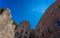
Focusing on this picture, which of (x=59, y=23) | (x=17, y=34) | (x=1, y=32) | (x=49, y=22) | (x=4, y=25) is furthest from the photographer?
(x=17, y=34)

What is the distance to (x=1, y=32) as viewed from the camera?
14.0 meters

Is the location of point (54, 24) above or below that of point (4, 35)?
above

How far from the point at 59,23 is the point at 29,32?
15.0 metres

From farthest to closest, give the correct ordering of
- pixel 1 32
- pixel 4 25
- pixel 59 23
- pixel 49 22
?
pixel 49 22 < pixel 59 23 < pixel 4 25 < pixel 1 32

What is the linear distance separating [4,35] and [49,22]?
16989 millimetres

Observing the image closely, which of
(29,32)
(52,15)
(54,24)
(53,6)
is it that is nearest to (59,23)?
(54,24)

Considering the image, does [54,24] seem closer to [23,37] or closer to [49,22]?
[49,22]

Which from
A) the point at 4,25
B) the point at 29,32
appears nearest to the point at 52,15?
the point at 29,32

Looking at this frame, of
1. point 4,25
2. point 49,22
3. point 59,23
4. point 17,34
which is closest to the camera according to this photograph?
point 4,25

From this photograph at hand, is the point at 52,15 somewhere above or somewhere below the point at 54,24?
above

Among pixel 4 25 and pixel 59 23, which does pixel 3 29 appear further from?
pixel 59 23

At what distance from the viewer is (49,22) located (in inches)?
1190

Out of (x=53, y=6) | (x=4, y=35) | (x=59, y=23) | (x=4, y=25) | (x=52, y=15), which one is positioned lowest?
(x=4, y=35)

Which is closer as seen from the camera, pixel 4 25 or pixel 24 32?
pixel 4 25
